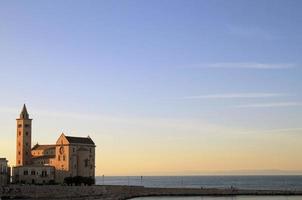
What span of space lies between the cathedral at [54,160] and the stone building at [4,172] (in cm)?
247

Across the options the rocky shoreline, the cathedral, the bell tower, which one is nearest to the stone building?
the cathedral

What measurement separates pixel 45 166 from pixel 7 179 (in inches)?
312

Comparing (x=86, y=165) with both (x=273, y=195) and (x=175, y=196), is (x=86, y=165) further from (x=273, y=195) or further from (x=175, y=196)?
(x=273, y=195)

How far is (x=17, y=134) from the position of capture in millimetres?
117562

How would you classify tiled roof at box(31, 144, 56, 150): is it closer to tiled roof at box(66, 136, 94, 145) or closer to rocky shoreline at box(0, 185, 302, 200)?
tiled roof at box(66, 136, 94, 145)

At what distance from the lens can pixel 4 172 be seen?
109 metres

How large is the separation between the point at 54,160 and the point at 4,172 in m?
11.7

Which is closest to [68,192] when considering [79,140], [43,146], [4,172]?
[4,172]

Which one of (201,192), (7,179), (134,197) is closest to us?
(7,179)

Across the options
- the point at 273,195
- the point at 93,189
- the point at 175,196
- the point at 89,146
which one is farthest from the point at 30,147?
the point at 273,195

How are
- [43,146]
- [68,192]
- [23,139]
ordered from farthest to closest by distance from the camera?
[43,146] → [23,139] → [68,192]

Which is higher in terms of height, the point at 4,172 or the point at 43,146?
the point at 43,146

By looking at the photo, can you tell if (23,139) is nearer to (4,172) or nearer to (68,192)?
(4,172)

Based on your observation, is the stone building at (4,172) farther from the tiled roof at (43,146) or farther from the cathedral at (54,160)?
the tiled roof at (43,146)
